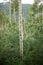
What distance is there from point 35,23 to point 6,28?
0.36 metres

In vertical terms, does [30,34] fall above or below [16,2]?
below

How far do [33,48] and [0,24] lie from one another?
0.50 m

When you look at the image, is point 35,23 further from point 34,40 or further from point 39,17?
point 34,40

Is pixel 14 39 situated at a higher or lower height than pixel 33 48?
higher

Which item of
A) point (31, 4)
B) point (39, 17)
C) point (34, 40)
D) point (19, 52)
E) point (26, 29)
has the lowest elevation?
point (19, 52)

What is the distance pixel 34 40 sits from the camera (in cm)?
174

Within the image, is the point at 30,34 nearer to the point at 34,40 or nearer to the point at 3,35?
the point at 34,40

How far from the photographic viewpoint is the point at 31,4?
1731 millimetres

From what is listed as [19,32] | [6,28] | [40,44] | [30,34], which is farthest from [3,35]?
[40,44]

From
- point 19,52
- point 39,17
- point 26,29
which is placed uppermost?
Answer: point 39,17

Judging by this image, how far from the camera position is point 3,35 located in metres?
1.79

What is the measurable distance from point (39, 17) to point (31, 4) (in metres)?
0.18

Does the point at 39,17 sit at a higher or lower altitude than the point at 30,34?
higher

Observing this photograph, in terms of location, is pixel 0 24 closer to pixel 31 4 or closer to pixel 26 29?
pixel 26 29
